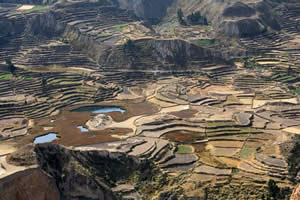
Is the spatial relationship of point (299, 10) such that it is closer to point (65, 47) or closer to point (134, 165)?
point (65, 47)

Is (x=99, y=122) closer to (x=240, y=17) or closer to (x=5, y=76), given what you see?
(x=5, y=76)

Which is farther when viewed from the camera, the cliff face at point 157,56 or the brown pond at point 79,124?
the cliff face at point 157,56

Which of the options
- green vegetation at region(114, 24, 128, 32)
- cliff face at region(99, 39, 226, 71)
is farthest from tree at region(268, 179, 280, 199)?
green vegetation at region(114, 24, 128, 32)

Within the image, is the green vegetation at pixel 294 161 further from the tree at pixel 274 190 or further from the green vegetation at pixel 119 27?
the green vegetation at pixel 119 27

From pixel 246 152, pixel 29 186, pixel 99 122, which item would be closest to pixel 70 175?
pixel 29 186

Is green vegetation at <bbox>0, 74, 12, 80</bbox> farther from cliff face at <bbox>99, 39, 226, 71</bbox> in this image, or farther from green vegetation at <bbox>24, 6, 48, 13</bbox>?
green vegetation at <bbox>24, 6, 48, 13</bbox>

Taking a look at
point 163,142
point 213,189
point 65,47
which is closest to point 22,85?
point 65,47

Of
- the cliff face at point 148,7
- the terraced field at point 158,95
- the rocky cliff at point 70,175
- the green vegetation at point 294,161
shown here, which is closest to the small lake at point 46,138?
the terraced field at point 158,95
